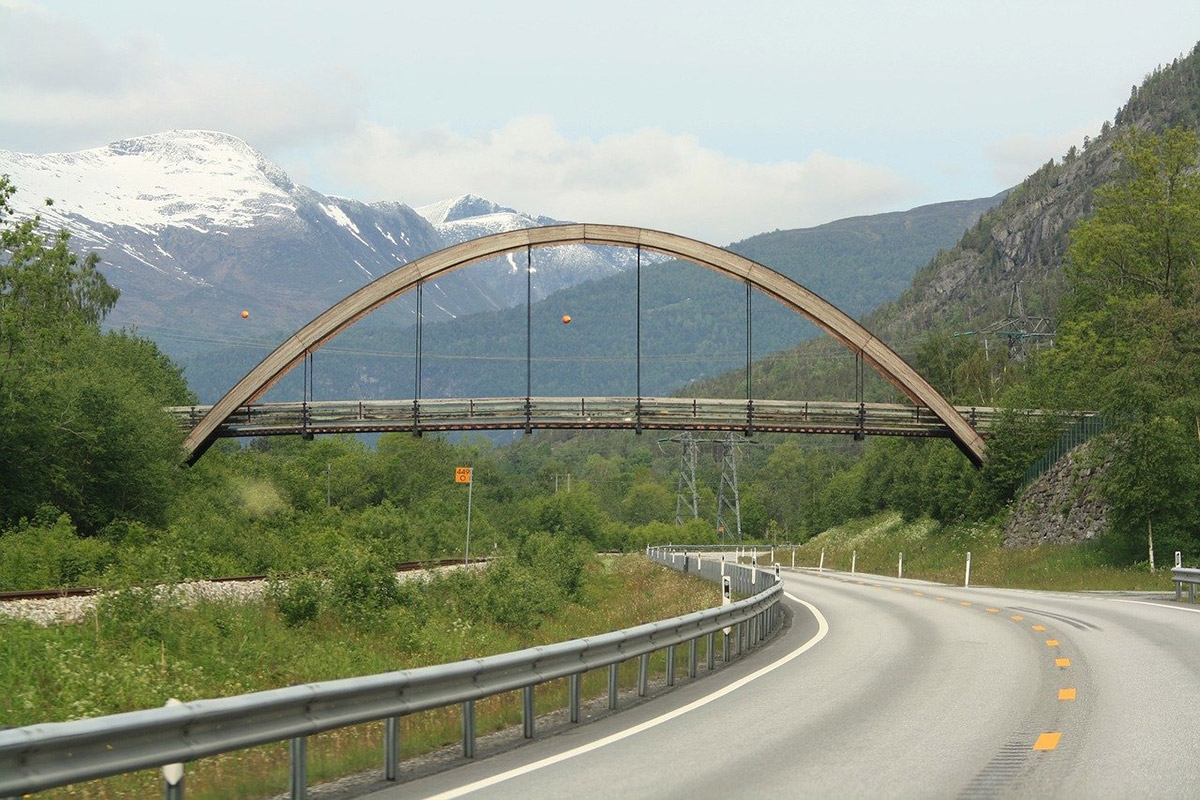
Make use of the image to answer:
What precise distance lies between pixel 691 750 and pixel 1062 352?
187 ft

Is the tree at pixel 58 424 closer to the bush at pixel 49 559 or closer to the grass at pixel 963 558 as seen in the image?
the bush at pixel 49 559

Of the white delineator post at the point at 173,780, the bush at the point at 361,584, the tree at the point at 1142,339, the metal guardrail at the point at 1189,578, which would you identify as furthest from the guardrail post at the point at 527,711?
the tree at the point at 1142,339

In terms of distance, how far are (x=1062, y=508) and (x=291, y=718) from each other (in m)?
48.5

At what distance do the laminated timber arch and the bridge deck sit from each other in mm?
1321

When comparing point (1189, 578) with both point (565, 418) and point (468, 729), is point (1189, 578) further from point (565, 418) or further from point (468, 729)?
point (565, 418)

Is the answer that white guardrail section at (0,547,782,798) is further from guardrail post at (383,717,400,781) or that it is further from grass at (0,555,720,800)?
grass at (0,555,720,800)

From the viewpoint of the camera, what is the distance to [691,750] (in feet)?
41.6

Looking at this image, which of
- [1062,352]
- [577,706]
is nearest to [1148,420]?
[1062,352]

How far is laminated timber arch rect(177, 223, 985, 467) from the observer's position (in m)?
59.3

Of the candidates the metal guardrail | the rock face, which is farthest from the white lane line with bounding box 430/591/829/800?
the rock face

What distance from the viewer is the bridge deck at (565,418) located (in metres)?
61.2

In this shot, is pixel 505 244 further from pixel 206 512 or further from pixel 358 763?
pixel 358 763

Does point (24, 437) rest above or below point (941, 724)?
above

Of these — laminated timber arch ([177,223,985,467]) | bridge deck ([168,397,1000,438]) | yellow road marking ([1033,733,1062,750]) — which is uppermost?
laminated timber arch ([177,223,985,467])
